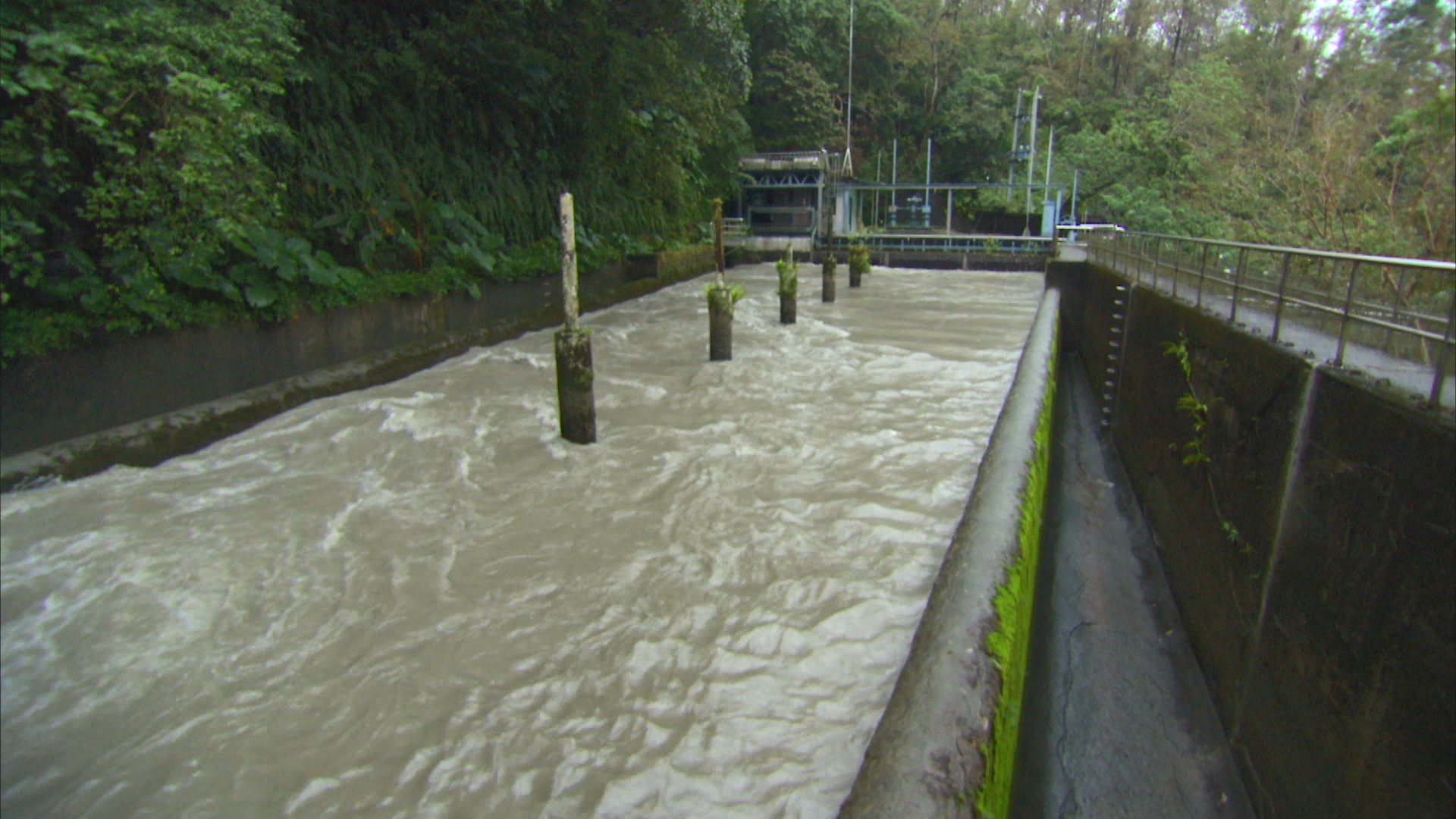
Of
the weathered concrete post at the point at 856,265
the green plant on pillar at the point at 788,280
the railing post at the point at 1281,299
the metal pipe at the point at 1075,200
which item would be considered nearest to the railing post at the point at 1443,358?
the railing post at the point at 1281,299

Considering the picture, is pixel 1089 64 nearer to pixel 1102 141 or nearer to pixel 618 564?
pixel 1102 141

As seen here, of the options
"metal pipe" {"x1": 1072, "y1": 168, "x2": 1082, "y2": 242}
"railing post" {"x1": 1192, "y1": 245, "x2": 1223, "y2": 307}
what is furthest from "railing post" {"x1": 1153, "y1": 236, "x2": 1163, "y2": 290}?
"metal pipe" {"x1": 1072, "y1": 168, "x2": 1082, "y2": 242}

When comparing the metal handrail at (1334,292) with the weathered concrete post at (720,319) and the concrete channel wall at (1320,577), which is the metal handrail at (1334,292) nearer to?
the concrete channel wall at (1320,577)

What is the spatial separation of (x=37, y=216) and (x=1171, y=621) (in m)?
9.18

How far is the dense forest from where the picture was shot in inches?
264

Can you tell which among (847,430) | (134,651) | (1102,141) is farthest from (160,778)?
(1102,141)

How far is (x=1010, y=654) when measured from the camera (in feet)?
11.6

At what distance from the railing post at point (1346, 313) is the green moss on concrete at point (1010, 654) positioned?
1.68 metres

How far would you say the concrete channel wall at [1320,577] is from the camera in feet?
9.89

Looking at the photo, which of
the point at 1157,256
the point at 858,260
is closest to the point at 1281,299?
the point at 1157,256

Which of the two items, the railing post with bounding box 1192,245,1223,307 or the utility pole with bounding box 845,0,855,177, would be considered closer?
the railing post with bounding box 1192,245,1223,307

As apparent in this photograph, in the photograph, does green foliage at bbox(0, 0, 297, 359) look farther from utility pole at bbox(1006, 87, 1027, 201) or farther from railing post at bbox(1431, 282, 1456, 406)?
utility pole at bbox(1006, 87, 1027, 201)

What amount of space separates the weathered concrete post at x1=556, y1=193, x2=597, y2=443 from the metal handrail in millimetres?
4992

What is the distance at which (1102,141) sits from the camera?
1532 inches
